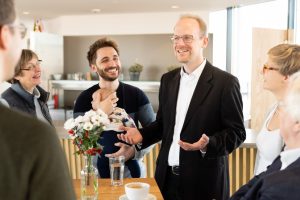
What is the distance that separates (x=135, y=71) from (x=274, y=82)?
6644 mm

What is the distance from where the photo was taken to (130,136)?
2.17 meters

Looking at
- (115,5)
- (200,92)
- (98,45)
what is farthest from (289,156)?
(115,5)

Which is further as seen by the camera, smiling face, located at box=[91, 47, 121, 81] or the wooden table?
smiling face, located at box=[91, 47, 121, 81]

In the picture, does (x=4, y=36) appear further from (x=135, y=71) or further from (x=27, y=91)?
(x=135, y=71)

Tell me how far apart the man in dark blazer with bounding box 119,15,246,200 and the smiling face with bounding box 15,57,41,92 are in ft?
2.66

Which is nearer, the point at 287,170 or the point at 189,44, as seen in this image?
the point at 287,170

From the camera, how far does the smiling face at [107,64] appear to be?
2.46m

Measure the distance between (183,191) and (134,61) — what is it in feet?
22.7

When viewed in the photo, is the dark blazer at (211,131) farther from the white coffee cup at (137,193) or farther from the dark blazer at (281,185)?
the dark blazer at (281,185)

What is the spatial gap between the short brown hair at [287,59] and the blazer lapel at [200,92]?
37cm

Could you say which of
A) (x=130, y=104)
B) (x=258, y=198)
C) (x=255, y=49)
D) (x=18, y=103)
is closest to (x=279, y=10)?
(x=255, y=49)

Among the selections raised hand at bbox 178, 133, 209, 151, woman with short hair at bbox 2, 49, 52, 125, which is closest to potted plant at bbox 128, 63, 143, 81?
woman with short hair at bbox 2, 49, 52, 125

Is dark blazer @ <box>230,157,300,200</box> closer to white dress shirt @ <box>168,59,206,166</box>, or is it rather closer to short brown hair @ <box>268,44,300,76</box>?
short brown hair @ <box>268,44,300,76</box>

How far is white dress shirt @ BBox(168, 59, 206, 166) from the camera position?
210 cm
